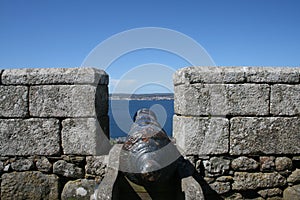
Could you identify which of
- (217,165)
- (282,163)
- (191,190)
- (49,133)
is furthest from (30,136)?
(282,163)

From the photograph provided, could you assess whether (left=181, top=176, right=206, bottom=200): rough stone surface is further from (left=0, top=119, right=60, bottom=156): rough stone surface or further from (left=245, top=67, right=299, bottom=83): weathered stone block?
(left=0, top=119, right=60, bottom=156): rough stone surface

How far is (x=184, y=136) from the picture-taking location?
402 centimetres

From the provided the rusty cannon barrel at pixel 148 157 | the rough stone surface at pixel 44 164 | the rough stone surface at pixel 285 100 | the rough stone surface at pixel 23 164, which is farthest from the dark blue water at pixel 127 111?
the rough stone surface at pixel 285 100

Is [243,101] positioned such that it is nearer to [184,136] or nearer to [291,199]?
[184,136]

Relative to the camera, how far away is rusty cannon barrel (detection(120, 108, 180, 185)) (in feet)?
9.16

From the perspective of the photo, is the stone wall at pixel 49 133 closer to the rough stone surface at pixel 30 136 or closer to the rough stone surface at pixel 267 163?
the rough stone surface at pixel 30 136

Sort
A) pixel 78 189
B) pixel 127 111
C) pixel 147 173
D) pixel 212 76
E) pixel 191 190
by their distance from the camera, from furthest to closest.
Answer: pixel 127 111, pixel 78 189, pixel 212 76, pixel 191 190, pixel 147 173

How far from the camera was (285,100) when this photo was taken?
4.07 meters

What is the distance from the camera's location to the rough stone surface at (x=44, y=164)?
13.4 feet

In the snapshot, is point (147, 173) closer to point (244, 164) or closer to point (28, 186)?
point (244, 164)

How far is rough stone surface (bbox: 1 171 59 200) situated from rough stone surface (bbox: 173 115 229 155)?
2.05 metres

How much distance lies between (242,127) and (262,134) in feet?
1.07

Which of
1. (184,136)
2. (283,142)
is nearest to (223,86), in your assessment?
(184,136)

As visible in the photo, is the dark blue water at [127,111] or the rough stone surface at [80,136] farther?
the dark blue water at [127,111]
